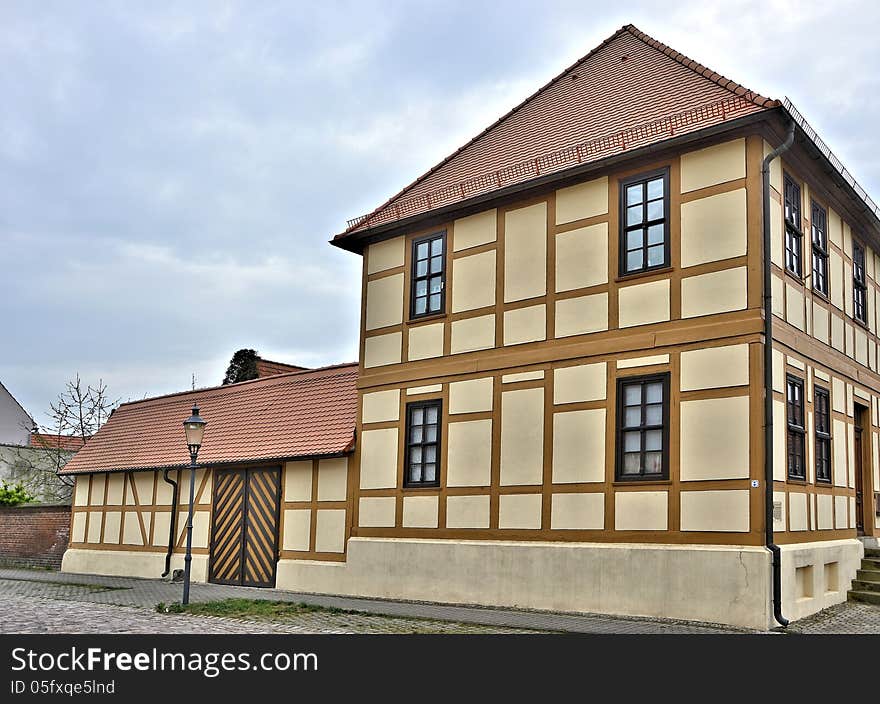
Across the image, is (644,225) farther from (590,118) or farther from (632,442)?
(632,442)

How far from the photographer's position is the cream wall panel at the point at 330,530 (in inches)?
722

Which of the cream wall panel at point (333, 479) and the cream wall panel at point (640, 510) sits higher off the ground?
the cream wall panel at point (333, 479)

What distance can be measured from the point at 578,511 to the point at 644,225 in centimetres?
430

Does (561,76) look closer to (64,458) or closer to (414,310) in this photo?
(414,310)

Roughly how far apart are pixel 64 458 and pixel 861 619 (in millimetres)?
33566

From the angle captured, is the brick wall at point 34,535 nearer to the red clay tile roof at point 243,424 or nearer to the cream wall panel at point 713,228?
the red clay tile roof at point 243,424

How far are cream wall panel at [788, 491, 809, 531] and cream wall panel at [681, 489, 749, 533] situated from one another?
0.98 metres

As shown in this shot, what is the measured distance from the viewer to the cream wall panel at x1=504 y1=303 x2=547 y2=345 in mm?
15850

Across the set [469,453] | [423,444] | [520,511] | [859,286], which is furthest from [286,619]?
[859,286]

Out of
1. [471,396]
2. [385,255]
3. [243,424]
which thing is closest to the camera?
[471,396]

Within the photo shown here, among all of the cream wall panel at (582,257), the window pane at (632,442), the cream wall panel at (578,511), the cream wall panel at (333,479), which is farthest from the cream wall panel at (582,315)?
the cream wall panel at (333,479)

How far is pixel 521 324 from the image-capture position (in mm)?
16141

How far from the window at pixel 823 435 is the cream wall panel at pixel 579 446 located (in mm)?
3292

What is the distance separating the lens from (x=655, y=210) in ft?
48.4
